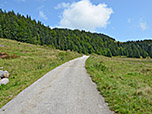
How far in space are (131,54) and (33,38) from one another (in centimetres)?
9616

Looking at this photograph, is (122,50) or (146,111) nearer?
(146,111)

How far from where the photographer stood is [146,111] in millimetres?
4418

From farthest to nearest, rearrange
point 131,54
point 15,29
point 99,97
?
point 131,54 < point 15,29 < point 99,97

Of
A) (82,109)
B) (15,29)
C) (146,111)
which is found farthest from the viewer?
(15,29)

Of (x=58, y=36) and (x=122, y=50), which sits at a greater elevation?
(x=58, y=36)

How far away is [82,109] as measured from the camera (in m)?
4.77

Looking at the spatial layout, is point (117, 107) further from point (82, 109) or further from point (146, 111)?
point (82, 109)

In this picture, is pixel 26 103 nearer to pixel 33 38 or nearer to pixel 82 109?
pixel 82 109

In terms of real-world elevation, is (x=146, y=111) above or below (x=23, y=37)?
below

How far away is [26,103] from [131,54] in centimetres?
12152

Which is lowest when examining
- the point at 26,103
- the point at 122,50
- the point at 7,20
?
the point at 26,103

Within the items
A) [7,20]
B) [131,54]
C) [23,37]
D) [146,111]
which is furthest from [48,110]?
[131,54]

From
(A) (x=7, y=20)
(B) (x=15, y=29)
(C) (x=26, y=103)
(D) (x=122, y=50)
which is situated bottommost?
(C) (x=26, y=103)

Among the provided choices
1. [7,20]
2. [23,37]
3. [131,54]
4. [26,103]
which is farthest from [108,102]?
[131,54]
